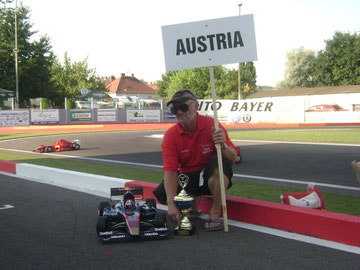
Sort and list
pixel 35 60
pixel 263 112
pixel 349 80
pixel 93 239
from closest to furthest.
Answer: pixel 93 239 < pixel 263 112 < pixel 35 60 < pixel 349 80

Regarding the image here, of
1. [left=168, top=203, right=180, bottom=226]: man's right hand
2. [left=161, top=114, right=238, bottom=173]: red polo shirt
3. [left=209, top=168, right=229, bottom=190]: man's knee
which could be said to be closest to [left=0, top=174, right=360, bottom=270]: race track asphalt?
[left=168, top=203, right=180, bottom=226]: man's right hand

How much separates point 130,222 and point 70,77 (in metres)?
53.2

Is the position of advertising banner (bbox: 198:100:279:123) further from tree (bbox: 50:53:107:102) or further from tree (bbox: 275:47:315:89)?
tree (bbox: 275:47:315:89)

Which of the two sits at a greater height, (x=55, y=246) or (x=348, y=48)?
(x=348, y=48)

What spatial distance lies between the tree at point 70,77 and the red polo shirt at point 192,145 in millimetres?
50519

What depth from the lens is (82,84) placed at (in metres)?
53.4

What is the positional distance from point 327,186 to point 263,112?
2483cm

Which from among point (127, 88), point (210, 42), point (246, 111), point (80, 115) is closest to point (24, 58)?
point (80, 115)

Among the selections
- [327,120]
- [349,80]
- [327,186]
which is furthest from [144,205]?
[349,80]

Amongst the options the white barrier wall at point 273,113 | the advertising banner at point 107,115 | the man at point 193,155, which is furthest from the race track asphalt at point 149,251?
the advertising banner at point 107,115

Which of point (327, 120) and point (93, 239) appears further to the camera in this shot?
point (327, 120)

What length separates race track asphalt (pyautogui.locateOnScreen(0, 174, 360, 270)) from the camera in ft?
9.31

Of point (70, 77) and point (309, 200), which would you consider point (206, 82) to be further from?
point (309, 200)

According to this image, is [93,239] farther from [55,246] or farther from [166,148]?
[166,148]
